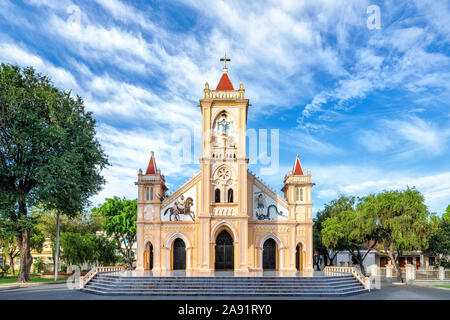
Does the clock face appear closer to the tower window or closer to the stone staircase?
the tower window

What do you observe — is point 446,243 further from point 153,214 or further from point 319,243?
point 153,214

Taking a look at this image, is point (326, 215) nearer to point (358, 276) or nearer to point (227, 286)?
point (358, 276)

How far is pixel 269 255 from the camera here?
36125mm

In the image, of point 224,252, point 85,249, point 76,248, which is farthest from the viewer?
point 85,249

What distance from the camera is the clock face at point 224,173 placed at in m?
35.3

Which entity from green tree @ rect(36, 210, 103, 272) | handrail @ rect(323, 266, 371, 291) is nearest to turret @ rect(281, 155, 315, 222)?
handrail @ rect(323, 266, 371, 291)

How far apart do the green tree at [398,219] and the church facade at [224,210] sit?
5850 millimetres

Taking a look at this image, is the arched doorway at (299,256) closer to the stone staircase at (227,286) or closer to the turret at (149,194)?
the stone staircase at (227,286)

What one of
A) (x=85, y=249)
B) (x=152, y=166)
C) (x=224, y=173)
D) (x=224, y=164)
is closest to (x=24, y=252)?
(x=85, y=249)

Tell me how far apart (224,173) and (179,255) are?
8.73m
